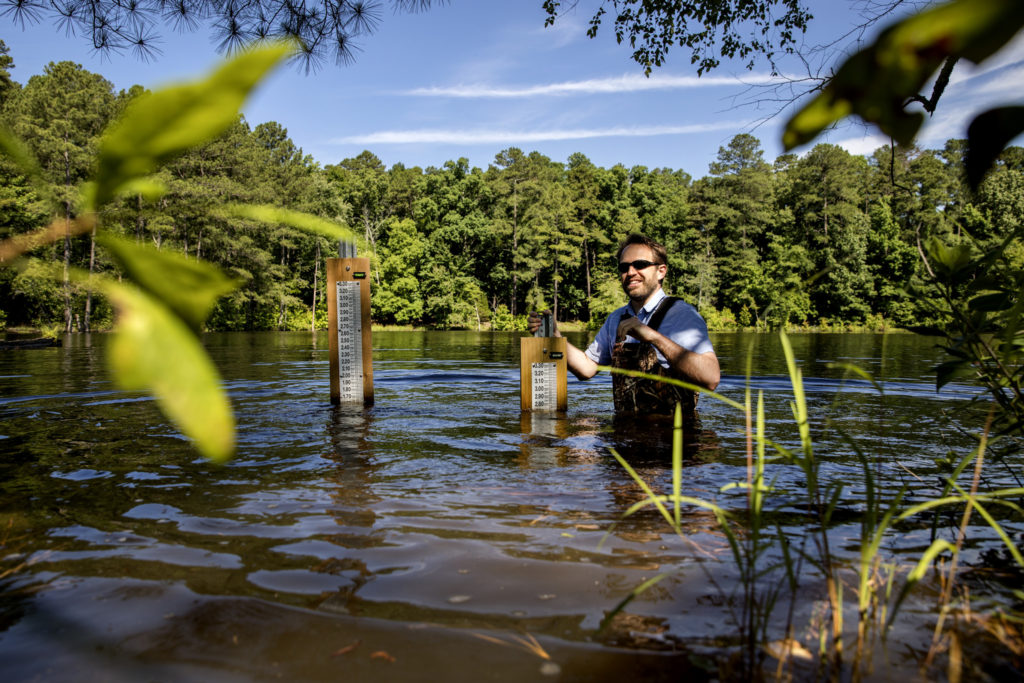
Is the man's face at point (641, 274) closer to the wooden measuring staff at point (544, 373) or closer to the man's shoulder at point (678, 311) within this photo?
the man's shoulder at point (678, 311)

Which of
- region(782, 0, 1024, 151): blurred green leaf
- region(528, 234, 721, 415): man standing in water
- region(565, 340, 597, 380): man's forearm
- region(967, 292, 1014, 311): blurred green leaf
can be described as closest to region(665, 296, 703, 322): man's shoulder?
region(528, 234, 721, 415): man standing in water

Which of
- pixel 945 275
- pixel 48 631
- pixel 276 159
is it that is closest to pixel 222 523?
pixel 48 631

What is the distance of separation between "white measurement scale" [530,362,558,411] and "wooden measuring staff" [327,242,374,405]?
78.8 inches

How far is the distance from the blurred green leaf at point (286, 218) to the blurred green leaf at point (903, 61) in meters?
0.49

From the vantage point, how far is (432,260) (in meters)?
64.8

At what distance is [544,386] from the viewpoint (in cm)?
704

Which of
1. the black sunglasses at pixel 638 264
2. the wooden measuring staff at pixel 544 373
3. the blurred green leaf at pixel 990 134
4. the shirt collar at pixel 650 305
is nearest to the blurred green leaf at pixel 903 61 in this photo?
the blurred green leaf at pixel 990 134

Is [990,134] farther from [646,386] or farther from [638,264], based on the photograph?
[646,386]

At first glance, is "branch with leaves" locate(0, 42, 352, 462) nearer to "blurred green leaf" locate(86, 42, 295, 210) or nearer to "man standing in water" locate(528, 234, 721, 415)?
"blurred green leaf" locate(86, 42, 295, 210)

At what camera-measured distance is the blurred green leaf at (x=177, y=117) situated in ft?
1.38

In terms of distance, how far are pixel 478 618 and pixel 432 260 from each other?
63852mm

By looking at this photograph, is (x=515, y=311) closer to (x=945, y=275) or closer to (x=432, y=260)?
(x=432, y=260)

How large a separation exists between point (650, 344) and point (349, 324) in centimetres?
412

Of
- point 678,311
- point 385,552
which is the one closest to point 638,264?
point 678,311
